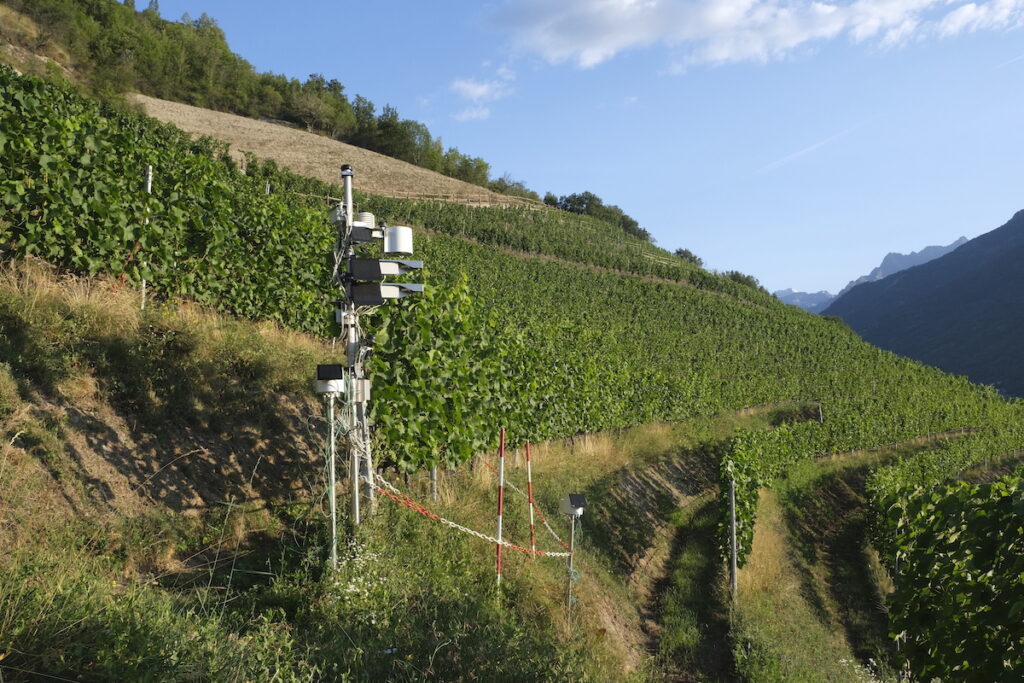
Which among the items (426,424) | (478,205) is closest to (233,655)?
(426,424)

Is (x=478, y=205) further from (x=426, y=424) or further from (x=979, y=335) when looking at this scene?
(x=979, y=335)

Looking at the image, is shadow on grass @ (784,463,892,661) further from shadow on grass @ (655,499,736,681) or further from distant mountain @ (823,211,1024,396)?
distant mountain @ (823,211,1024,396)

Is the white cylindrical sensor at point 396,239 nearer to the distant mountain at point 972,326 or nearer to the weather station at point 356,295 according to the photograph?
the weather station at point 356,295

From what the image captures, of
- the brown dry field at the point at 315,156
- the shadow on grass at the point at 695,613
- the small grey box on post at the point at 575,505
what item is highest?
the brown dry field at the point at 315,156

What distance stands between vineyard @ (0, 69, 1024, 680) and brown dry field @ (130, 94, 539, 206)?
1993cm

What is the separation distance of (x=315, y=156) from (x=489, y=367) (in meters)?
55.6

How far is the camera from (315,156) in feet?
196

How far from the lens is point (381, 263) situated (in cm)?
591

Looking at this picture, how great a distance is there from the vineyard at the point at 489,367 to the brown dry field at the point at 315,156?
19.9 metres

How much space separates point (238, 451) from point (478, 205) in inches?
2186

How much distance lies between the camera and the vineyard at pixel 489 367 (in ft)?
16.5

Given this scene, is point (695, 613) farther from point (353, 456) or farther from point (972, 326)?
point (972, 326)

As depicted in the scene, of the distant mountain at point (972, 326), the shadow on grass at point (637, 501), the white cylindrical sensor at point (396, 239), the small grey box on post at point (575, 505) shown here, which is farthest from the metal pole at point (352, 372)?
the distant mountain at point (972, 326)

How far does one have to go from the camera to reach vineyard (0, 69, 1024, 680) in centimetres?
504
